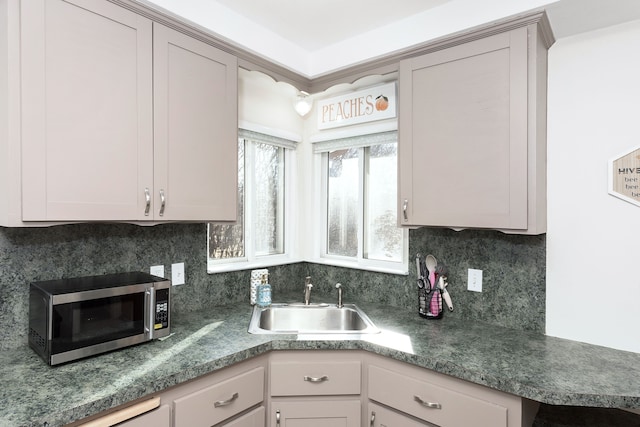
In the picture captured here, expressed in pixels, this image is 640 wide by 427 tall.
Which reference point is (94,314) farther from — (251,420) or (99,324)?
(251,420)

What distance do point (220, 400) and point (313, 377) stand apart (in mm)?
412

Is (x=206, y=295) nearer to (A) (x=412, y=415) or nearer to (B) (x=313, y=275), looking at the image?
(B) (x=313, y=275)

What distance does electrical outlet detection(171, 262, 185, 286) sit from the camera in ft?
6.70

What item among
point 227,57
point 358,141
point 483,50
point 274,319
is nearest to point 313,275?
point 274,319

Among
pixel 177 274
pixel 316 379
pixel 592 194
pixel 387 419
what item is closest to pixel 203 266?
pixel 177 274

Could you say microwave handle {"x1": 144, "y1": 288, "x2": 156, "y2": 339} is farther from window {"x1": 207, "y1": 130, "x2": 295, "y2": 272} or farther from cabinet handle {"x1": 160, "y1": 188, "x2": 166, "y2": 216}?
window {"x1": 207, "y1": 130, "x2": 295, "y2": 272}

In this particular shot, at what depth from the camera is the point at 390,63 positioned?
2.05 m

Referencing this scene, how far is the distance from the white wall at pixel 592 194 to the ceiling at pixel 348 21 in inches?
5.5

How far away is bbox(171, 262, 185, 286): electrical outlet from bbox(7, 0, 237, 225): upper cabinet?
0.40m

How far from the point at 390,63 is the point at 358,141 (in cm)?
58

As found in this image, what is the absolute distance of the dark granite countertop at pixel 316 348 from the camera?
1166 mm

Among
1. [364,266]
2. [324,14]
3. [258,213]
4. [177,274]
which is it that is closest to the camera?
[324,14]

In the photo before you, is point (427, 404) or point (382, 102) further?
point (382, 102)

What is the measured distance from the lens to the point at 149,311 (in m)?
1.58
